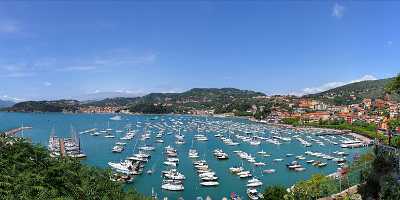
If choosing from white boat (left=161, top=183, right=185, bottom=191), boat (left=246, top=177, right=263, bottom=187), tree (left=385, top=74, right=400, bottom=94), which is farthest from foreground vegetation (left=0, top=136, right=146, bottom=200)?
boat (left=246, top=177, right=263, bottom=187)

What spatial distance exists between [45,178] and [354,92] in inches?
5855

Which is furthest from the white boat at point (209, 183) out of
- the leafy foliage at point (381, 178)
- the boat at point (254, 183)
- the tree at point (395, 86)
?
the tree at point (395, 86)

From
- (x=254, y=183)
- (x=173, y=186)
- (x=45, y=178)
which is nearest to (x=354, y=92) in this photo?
(x=254, y=183)

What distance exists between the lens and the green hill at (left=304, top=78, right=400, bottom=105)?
133188mm

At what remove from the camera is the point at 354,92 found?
15300 centimetres

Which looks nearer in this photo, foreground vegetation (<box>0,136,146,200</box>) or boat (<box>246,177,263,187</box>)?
foreground vegetation (<box>0,136,146,200</box>)

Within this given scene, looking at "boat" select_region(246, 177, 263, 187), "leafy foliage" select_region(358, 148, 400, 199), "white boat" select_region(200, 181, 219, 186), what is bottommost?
"white boat" select_region(200, 181, 219, 186)

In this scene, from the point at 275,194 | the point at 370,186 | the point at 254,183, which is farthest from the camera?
the point at 254,183

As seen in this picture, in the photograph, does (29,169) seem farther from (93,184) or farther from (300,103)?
(300,103)

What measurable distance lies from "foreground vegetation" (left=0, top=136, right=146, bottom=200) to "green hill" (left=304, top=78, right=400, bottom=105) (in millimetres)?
108814

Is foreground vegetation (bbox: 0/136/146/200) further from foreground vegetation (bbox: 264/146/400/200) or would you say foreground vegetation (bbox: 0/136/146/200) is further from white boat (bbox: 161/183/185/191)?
white boat (bbox: 161/183/185/191)

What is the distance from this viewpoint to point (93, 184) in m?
15.9

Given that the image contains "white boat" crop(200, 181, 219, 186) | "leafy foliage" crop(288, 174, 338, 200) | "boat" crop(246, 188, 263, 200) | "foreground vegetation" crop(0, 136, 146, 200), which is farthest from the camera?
"white boat" crop(200, 181, 219, 186)

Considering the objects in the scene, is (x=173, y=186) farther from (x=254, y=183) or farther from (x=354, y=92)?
(x=354, y=92)
